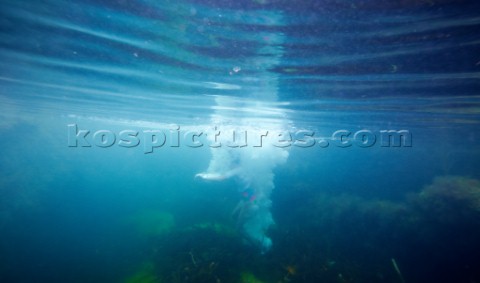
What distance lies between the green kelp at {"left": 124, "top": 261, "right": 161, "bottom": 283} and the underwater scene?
15 centimetres

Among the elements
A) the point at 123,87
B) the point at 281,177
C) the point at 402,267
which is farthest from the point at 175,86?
the point at 402,267

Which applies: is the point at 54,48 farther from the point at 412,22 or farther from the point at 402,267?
the point at 402,267

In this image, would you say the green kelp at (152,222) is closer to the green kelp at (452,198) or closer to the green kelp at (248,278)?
the green kelp at (248,278)

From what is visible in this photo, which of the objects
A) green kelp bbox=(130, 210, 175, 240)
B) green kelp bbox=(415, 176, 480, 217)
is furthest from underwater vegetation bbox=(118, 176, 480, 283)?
green kelp bbox=(130, 210, 175, 240)

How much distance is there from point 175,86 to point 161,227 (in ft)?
66.4

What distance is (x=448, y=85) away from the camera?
10953mm

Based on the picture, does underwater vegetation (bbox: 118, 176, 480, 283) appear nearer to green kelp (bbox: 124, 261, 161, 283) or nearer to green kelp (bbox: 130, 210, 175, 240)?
green kelp (bbox: 124, 261, 161, 283)

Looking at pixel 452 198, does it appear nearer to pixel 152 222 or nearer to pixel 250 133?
pixel 250 133

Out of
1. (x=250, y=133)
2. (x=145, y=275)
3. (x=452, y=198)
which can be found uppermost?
(x=250, y=133)

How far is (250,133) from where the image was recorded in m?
31.1

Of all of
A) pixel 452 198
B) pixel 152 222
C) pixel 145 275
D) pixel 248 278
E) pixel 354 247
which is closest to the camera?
pixel 248 278

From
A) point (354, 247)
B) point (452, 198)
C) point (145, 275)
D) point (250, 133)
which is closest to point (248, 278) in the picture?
point (145, 275)

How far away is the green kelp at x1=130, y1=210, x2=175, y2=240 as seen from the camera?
91.2 ft

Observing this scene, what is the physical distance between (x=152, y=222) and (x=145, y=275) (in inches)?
563
